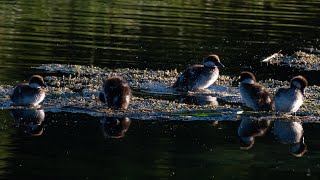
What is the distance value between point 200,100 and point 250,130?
126 inches

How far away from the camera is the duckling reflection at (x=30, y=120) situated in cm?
1520

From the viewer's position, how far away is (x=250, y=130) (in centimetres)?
1620

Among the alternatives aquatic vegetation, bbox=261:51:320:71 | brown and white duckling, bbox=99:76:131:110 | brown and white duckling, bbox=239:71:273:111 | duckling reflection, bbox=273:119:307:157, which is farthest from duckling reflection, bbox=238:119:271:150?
aquatic vegetation, bbox=261:51:320:71

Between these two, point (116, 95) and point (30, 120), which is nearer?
point (30, 120)

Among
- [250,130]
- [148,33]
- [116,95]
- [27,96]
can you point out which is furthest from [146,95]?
[148,33]

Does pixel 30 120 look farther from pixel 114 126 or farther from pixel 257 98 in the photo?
pixel 257 98

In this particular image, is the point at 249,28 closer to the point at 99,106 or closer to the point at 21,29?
the point at 21,29

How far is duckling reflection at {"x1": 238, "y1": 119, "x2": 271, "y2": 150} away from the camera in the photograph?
15.2m

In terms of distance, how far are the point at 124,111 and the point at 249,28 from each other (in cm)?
1995

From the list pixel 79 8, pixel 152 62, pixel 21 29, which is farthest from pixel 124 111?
pixel 79 8

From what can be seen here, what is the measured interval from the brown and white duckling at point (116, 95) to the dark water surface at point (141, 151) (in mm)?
824

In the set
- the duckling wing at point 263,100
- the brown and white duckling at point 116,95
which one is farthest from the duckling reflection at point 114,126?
the duckling wing at point 263,100

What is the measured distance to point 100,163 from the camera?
43.0ft

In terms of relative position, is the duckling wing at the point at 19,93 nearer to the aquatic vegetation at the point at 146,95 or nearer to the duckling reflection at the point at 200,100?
the aquatic vegetation at the point at 146,95
